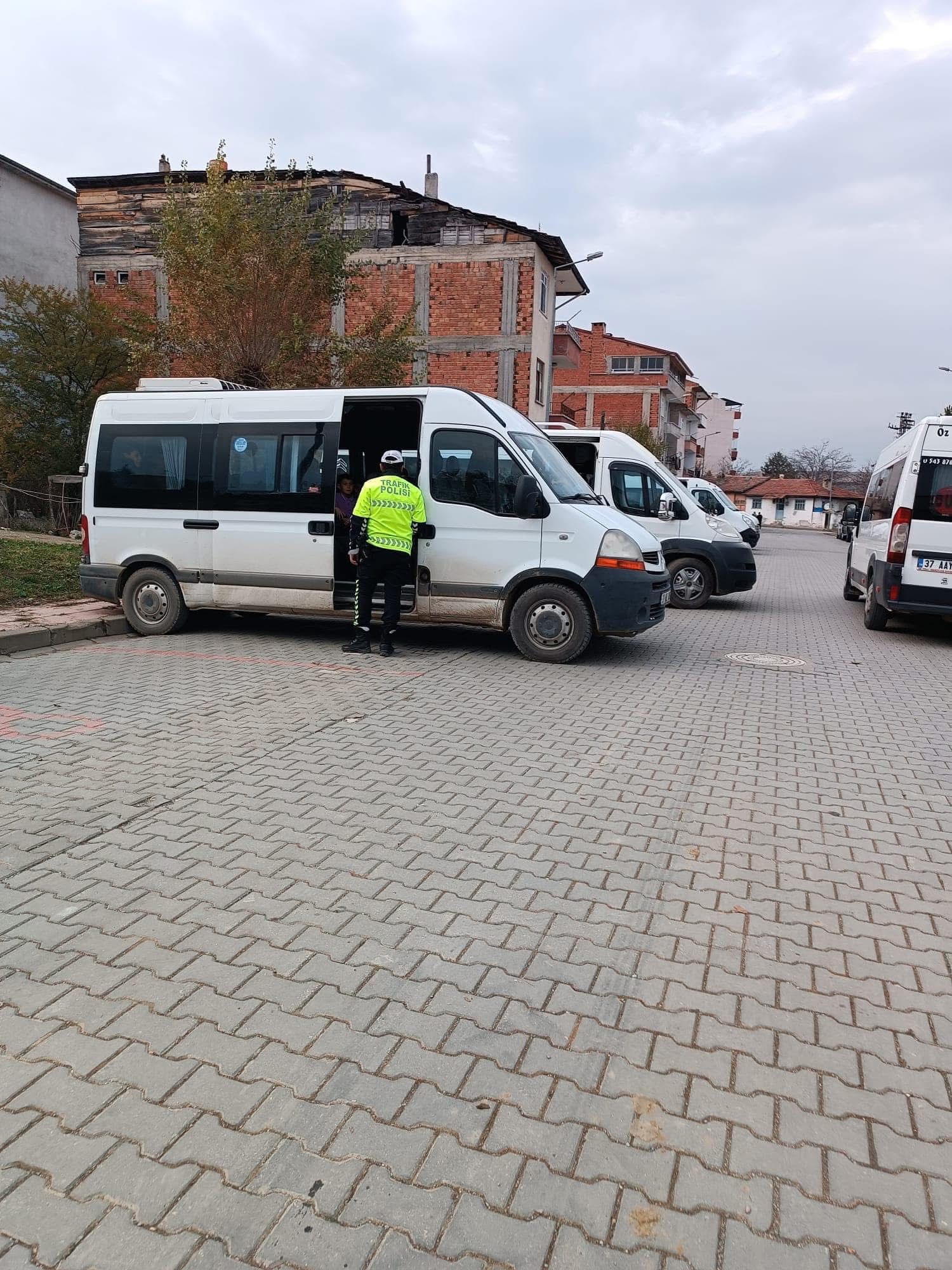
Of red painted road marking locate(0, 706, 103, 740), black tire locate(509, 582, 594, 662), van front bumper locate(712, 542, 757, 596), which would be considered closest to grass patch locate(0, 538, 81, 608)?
red painted road marking locate(0, 706, 103, 740)

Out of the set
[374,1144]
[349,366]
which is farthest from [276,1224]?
[349,366]

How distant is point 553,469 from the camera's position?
964 cm

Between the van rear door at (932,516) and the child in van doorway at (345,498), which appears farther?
the van rear door at (932,516)

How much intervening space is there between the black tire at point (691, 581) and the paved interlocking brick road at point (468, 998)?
8286 mm

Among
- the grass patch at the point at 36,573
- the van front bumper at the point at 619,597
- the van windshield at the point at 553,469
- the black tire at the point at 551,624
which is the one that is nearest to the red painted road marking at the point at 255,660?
the black tire at the point at 551,624

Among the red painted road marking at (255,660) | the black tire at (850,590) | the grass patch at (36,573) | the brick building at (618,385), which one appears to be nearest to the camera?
the red painted road marking at (255,660)

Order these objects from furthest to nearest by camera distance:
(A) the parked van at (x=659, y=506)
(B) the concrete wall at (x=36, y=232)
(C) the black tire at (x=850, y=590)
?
(B) the concrete wall at (x=36, y=232) < (C) the black tire at (x=850, y=590) < (A) the parked van at (x=659, y=506)

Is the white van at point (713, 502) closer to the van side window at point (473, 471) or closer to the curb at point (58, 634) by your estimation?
the van side window at point (473, 471)

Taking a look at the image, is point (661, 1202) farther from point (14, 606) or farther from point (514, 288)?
point (514, 288)

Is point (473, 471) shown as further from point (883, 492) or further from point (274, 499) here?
point (883, 492)

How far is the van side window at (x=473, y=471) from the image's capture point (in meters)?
9.30

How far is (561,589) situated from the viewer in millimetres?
9258

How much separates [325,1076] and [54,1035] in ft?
2.83

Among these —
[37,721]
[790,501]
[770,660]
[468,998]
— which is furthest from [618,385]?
[468,998]
